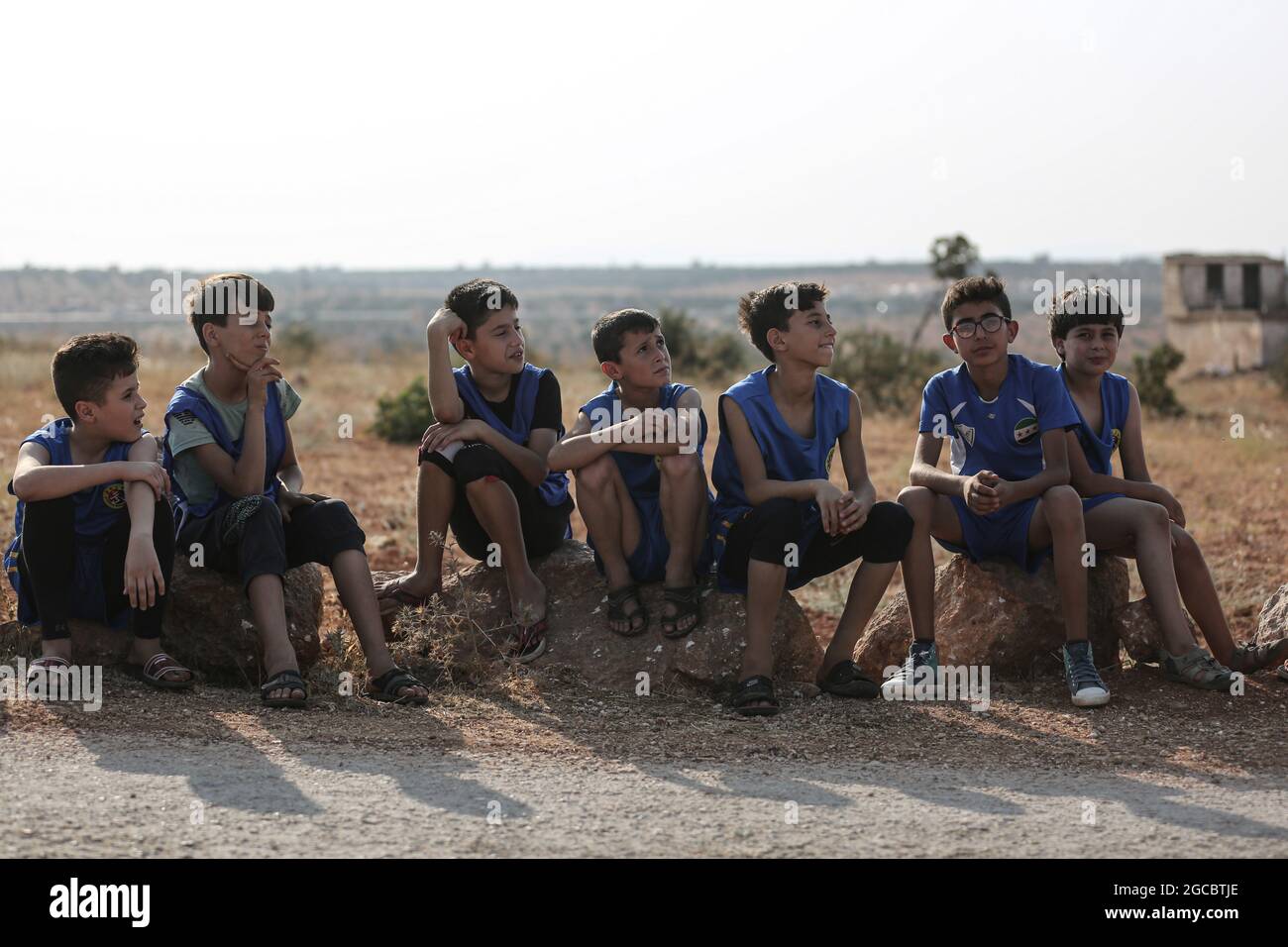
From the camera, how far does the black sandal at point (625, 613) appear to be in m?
5.62

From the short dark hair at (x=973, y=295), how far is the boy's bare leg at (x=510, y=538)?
73.6 inches

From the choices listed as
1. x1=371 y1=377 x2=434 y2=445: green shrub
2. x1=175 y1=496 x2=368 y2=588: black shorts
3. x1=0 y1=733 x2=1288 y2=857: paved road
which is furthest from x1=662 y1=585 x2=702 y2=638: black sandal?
x1=371 y1=377 x2=434 y2=445: green shrub

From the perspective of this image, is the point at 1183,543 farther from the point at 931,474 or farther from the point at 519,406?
the point at 519,406

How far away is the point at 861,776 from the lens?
A: 443 centimetres

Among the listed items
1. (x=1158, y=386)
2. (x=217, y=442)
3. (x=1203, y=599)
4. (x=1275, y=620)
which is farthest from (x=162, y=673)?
(x=1158, y=386)

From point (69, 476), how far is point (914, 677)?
314cm

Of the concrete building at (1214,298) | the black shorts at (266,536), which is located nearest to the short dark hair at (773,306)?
the black shorts at (266,536)

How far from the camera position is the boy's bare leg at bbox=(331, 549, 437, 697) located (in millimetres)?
5293

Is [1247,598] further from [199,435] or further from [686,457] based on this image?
[199,435]

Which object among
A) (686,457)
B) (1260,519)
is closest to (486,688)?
(686,457)

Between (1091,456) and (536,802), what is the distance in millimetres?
2888

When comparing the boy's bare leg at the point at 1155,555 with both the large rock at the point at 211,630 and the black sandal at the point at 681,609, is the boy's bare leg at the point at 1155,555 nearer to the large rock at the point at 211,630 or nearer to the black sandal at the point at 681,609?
the black sandal at the point at 681,609

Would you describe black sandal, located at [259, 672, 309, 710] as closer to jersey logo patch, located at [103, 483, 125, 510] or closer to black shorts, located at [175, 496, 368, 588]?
black shorts, located at [175, 496, 368, 588]

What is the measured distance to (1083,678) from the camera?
5297 millimetres
